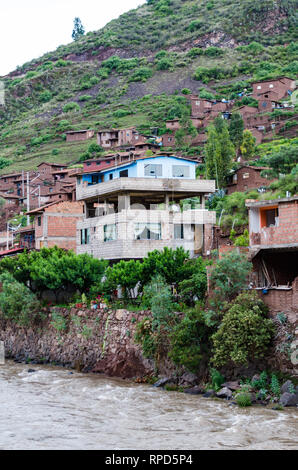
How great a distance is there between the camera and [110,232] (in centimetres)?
3906

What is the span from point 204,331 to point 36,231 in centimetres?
2876

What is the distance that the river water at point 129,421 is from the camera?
1841cm

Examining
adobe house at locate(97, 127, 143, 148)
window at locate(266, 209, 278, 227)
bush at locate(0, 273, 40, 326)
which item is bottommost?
bush at locate(0, 273, 40, 326)

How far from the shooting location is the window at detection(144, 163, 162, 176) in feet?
134

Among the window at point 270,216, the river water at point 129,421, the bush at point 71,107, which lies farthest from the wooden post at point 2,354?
the bush at point 71,107

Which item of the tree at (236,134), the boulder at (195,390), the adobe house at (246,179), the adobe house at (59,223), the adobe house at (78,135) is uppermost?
the adobe house at (78,135)

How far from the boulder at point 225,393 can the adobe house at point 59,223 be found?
92.2 ft

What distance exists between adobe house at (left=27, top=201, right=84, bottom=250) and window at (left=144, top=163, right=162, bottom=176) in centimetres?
1060

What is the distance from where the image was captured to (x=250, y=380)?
23141 millimetres

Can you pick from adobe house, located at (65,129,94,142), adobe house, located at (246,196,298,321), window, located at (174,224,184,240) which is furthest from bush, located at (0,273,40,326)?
adobe house, located at (65,129,94,142)

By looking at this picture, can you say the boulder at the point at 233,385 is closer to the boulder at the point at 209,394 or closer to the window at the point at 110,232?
the boulder at the point at 209,394

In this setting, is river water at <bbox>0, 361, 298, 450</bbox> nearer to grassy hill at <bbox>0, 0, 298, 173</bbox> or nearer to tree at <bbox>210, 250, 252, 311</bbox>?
tree at <bbox>210, 250, 252, 311</bbox>

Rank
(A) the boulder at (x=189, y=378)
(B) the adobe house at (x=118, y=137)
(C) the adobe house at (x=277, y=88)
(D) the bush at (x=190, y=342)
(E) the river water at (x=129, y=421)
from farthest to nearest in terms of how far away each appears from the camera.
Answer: (B) the adobe house at (x=118, y=137) < (C) the adobe house at (x=277, y=88) < (A) the boulder at (x=189, y=378) < (D) the bush at (x=190, y=342) < (E) the river water at (x=129, y=421)
